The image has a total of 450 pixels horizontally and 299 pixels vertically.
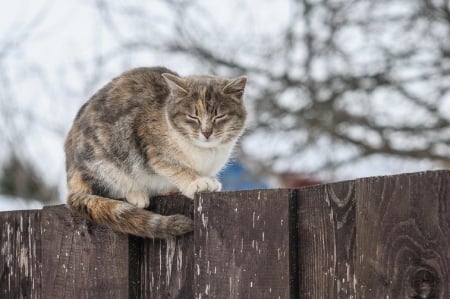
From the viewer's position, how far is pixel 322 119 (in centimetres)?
859

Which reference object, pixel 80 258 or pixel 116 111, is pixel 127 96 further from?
pixel 80 258

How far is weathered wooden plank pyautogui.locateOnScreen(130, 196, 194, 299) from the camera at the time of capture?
2.21 meters

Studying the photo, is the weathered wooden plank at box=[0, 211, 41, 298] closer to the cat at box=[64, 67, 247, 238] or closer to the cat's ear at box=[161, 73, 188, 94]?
the cat at box=[64, 67, 247, 238]

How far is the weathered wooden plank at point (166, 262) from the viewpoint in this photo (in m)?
2.21

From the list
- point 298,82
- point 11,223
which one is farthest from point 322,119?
point 11,223

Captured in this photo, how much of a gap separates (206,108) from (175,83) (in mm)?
233

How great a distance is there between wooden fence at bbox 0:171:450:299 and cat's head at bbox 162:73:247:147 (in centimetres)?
91

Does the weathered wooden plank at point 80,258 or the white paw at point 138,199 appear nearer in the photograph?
the weathered wooden plank at point 80,258

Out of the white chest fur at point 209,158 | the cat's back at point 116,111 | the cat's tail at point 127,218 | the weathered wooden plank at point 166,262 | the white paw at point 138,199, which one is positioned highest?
the cat's back at point 116,111

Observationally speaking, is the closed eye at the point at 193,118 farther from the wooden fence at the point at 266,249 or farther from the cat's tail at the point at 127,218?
the wooden fence at the point at 266,249

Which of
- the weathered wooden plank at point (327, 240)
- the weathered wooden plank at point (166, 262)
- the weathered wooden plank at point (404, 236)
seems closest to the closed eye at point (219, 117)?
the weathered wooden plank at point (166, 262)

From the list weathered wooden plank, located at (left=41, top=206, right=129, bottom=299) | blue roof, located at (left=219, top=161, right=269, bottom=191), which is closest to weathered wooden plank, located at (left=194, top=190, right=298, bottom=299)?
weathered wooden plank, located at (left=41, top=206, right=129, bottom=299)

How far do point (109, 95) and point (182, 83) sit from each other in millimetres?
422

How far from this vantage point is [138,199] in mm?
2742
